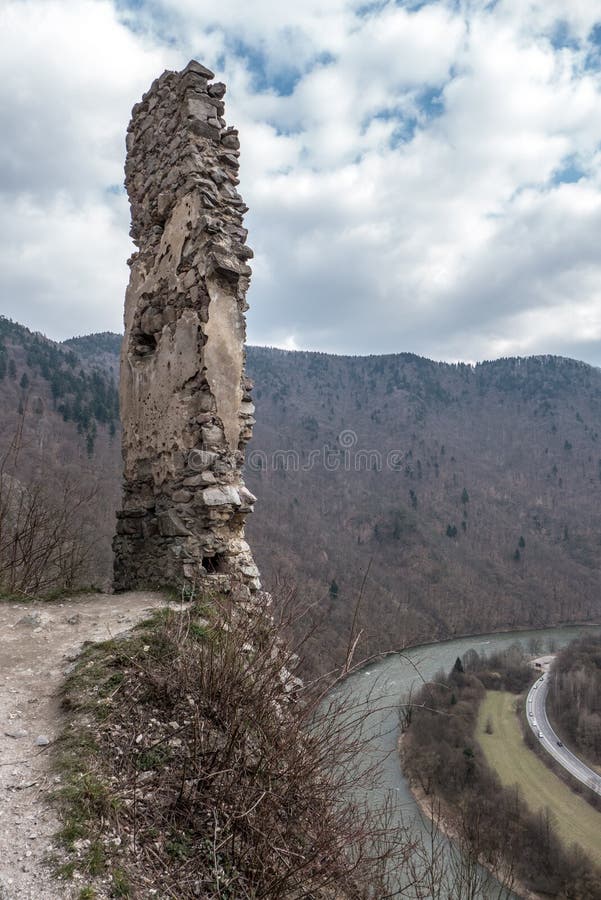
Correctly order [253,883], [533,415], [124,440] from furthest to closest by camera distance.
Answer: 1. [533,415]
2. [124,440]
3. [253,883]

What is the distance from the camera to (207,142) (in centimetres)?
587

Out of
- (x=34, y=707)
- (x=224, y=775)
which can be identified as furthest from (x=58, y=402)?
(x=224, y=775)

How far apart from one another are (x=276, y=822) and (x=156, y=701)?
0.99 metres

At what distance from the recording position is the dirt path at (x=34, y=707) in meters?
1.99

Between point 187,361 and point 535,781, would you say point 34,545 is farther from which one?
point 535,781

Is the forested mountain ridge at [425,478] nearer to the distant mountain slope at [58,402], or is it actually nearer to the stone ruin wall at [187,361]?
the distant mountain slope at [58,402]

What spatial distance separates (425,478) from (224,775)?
4687 inches

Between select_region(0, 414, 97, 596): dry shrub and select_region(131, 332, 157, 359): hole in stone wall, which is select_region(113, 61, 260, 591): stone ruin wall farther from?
select_region(0, 414, 97, 596): dry shrub

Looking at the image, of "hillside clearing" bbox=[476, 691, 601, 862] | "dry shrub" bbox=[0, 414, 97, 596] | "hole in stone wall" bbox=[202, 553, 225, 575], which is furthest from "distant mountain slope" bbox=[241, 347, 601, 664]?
"hole in stone wall" bbox=[202, 553, 225, 575]

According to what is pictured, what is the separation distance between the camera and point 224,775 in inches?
98.1

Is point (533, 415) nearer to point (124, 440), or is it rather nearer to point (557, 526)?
point (557, 526)

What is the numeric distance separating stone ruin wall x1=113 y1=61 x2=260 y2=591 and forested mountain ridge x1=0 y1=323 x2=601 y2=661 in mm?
16226

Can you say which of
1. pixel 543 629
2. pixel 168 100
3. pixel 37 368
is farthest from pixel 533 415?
pixel 168 100

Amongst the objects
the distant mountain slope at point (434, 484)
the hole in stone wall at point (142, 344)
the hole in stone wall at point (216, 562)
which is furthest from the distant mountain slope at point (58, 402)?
the hole in stone wall at point (216, 562)
